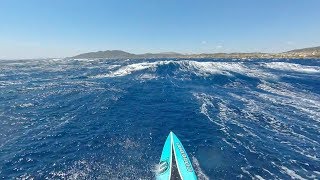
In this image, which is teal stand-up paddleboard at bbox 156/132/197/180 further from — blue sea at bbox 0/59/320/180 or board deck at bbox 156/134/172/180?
blue sea at bbox 0/59/320/180

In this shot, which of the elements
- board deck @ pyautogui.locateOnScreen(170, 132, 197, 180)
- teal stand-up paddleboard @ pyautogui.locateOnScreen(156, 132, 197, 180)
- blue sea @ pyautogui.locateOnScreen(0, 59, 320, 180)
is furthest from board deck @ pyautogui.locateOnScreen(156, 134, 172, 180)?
blue sea @ pyautogui.locateOnScreen(0, 59, 320, 180)

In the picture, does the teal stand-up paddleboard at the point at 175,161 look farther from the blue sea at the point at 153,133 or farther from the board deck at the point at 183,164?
the blue sea at the point at 153,133

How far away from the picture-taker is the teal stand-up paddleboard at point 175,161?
76.9 feet

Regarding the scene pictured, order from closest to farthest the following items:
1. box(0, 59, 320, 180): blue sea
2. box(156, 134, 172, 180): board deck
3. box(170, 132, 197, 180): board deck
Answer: box(170, 132, 197, 180): board deck → box(156, 134, 172, 180): board deck → box(0, 59, 320, 180): blue sea

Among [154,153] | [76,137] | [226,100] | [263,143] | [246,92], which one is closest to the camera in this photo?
[154,153]

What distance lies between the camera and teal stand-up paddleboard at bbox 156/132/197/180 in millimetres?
23438

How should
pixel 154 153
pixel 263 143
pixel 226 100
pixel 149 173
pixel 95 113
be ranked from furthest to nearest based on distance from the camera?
1. pixel 226 100
2. pixel 95 113
3. pixel 263 143
4. pixel 154 153
5. pixel 149 173

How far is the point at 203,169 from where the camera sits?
25422 millimetres

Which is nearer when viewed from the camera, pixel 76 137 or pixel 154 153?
pixel 154 153

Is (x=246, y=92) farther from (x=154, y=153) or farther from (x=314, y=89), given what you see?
(x=154, y=153)

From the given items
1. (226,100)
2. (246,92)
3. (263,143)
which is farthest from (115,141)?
(246,92)

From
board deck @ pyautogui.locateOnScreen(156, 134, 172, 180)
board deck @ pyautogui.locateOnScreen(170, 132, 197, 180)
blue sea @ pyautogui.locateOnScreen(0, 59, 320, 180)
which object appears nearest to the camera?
board deck @ pyautogui.locateOnScreen(170, 132, 197, 180)

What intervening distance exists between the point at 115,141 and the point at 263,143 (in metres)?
19.3

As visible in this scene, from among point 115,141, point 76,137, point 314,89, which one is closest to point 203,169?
point 115,141
